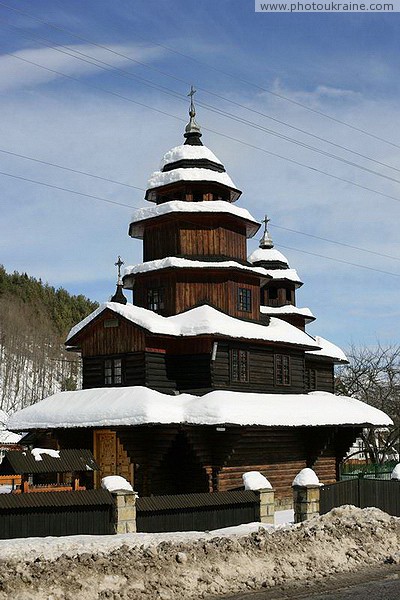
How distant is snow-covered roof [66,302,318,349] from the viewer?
84.3 feet

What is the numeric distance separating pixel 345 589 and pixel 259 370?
1448 centimetres

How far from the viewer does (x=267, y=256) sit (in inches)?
1657

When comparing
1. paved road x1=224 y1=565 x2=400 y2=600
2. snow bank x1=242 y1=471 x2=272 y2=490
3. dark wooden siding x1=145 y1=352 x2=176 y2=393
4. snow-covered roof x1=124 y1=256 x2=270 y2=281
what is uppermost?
snow-covered roof x1=124 y1=256 x2=270 y2=281

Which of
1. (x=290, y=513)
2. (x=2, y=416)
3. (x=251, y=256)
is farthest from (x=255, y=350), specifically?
(x=2, y=416)

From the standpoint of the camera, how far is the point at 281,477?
87.9 ft

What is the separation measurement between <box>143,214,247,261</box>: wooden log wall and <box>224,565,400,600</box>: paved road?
16.0 metres

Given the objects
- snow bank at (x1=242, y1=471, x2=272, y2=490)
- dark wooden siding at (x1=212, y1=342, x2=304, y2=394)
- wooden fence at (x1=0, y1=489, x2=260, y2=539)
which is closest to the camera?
wooden fence at (x1=0, y1=489, x2=260, y2=539)

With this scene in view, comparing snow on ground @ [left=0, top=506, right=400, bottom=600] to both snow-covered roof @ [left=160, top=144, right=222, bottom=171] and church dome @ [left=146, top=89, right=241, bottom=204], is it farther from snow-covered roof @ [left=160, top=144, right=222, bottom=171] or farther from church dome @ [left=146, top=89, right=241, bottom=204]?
snow-covered roof @ [left=160, top=144, right=222, bottom=171]

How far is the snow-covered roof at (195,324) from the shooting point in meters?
25.7

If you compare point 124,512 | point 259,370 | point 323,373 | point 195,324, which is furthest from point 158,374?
point 323,373

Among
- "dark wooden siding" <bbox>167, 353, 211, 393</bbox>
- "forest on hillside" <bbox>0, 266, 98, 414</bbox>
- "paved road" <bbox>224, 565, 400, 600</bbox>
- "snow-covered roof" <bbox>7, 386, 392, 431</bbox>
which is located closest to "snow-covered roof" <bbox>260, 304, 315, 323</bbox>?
"snow-covered roof" <bbox>7, 386, 392, 431</bbox>

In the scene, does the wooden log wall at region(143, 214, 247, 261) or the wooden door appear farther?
the wooden log wall at region(143, 214, 247, 261)

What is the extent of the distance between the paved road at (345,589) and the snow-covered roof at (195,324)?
11898 mm

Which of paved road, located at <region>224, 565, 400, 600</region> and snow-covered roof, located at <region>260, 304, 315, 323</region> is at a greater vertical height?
snow-covered roof, located at <region>260, 304, 315, 323</region>
